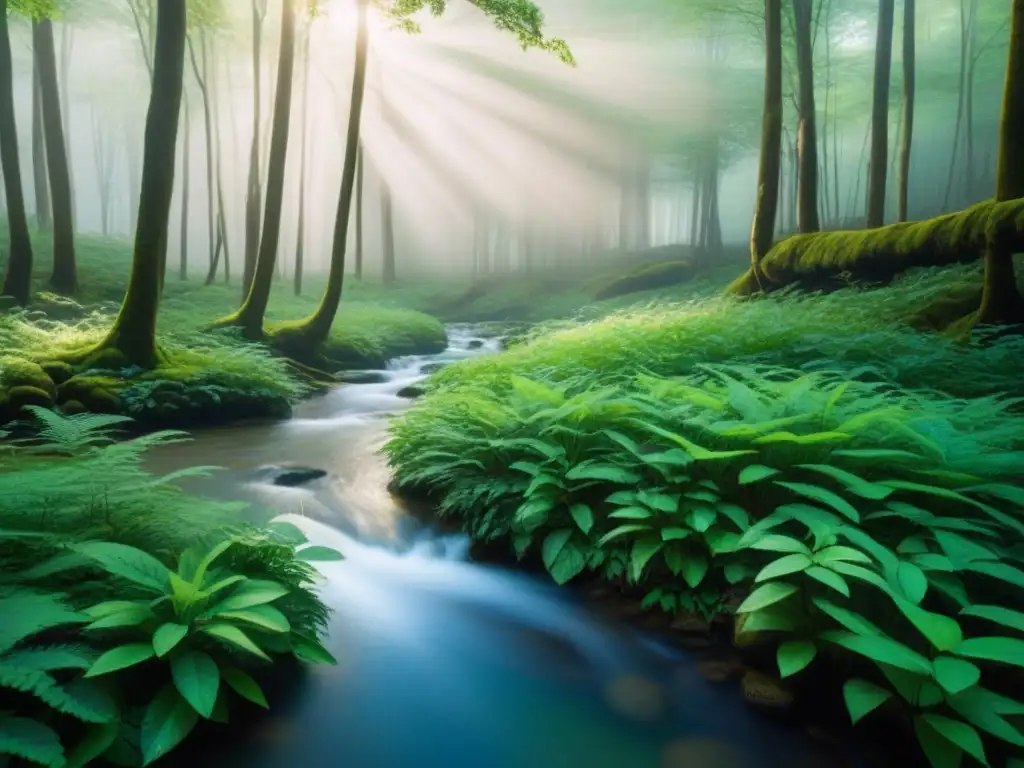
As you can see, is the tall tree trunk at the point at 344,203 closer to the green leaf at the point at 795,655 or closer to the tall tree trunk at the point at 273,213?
the tall tree trunk at the point at 273,213

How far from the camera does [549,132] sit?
39.2 m

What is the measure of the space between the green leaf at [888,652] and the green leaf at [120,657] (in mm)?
Answer: 2992

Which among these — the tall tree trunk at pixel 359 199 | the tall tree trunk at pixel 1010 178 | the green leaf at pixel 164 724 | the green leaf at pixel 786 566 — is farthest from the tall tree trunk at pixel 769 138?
the tall tree trunk at pixel 359 199

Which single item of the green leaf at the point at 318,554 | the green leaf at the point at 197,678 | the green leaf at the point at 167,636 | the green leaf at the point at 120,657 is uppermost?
the green leaf at the point at 167,636

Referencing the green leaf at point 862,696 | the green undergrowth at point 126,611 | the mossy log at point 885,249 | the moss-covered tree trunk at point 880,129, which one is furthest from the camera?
the moss-covered tree trunk at point 880,129

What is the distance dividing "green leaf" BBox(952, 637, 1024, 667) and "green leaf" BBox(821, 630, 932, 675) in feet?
0.52

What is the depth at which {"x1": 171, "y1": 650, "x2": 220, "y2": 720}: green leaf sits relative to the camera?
2264mm

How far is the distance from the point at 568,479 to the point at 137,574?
293 centimetres

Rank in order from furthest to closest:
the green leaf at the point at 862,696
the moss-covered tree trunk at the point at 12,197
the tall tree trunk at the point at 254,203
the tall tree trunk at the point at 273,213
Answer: the tall tree trunk at the point at 254,203 → the moss-covered tree trunk at the point at 12,197 → the tall tree trunk at the point at 273,213 → the green leaf at the point at 862,696

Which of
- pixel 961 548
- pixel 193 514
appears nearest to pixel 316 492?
pixel 193 514

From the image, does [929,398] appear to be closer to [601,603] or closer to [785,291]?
[601,603]

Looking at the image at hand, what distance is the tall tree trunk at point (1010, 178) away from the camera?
7.26 m

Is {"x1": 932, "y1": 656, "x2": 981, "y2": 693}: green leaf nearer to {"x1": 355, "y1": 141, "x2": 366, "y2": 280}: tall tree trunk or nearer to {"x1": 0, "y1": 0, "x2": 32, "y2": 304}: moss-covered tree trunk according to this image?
{"x1": 0, "y1": 0, "x2": 32, "y2": 304}: moss-covered tree trunk

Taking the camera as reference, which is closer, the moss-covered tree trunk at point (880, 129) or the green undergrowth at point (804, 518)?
the green undergrowth at point (804, 518)
